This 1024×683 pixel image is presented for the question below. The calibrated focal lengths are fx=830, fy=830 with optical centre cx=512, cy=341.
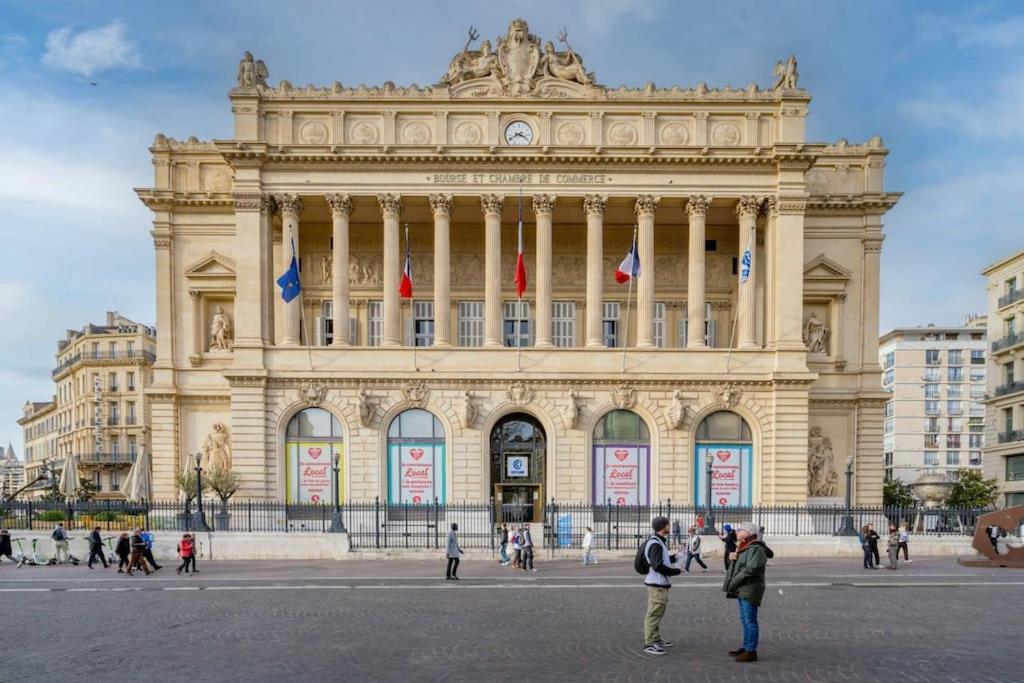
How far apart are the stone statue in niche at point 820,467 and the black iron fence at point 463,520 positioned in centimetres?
405

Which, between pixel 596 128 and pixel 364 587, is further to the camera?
pixel 596 128

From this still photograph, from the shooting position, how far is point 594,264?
3850 centimetres

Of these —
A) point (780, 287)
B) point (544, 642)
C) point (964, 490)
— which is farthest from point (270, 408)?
point (964, 490)

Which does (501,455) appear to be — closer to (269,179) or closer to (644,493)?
(644,493)

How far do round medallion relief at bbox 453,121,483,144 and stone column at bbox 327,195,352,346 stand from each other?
584 cm

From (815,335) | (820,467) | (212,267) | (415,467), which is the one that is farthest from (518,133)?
(820,467)

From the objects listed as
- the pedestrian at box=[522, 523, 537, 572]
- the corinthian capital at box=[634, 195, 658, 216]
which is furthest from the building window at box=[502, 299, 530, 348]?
the pedestrian at box=[522, 523, 537, 572]

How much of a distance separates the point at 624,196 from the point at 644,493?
13669 millimetres

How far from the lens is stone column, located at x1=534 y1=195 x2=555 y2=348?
38312 mm

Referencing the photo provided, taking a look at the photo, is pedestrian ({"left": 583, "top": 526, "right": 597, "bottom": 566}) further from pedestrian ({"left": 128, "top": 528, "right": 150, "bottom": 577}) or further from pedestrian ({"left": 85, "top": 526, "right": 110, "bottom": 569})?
pedestrian ({"left": 85, "top": 526, "right": 110, "bottom": 569})

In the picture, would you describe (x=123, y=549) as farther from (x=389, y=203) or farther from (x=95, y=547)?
(x=389, y=203)

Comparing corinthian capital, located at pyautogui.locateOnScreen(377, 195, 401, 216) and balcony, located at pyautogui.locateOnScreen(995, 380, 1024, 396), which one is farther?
balcony, located at pyautogui.locateOnScreen(995, 380, 1024, 396)

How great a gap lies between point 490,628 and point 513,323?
27.4 meters

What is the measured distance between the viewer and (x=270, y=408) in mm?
37312
